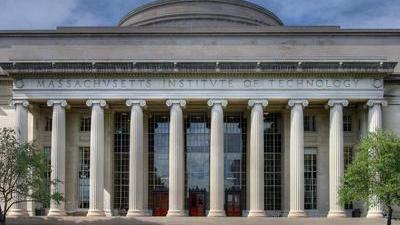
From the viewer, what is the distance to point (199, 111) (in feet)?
219

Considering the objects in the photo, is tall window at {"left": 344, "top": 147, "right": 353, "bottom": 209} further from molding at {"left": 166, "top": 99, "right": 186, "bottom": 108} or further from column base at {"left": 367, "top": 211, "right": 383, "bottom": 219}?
molding at {"left": 166, "top": 99, "right": 186, "bottom": 108}

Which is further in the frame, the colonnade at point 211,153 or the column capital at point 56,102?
the column capital at point 56,102

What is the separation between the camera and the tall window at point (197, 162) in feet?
218

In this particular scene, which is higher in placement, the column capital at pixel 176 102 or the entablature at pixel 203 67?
the entablature at pixel 203 67

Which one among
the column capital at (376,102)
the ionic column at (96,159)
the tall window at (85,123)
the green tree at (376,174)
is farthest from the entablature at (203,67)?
the green tree at (376,174)

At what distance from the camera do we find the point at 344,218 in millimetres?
59312

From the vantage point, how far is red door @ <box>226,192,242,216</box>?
65.9 m

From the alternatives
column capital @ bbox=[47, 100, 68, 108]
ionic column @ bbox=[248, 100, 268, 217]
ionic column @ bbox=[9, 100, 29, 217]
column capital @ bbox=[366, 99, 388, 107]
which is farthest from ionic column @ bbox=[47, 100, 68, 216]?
column capital @ bbox=[366, 99, 388, 107]

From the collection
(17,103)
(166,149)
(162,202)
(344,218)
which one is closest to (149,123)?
(166,149)

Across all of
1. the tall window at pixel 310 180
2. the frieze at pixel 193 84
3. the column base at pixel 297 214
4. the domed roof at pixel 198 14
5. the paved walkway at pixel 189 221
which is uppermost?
the domed roof at pixel 198 14

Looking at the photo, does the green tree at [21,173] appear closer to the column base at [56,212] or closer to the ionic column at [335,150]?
the column base at [56,212]

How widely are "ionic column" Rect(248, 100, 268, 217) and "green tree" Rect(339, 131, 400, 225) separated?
10.9 meters

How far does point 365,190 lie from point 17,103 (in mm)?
31729

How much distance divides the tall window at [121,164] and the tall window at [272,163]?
→ 43.6 feet
